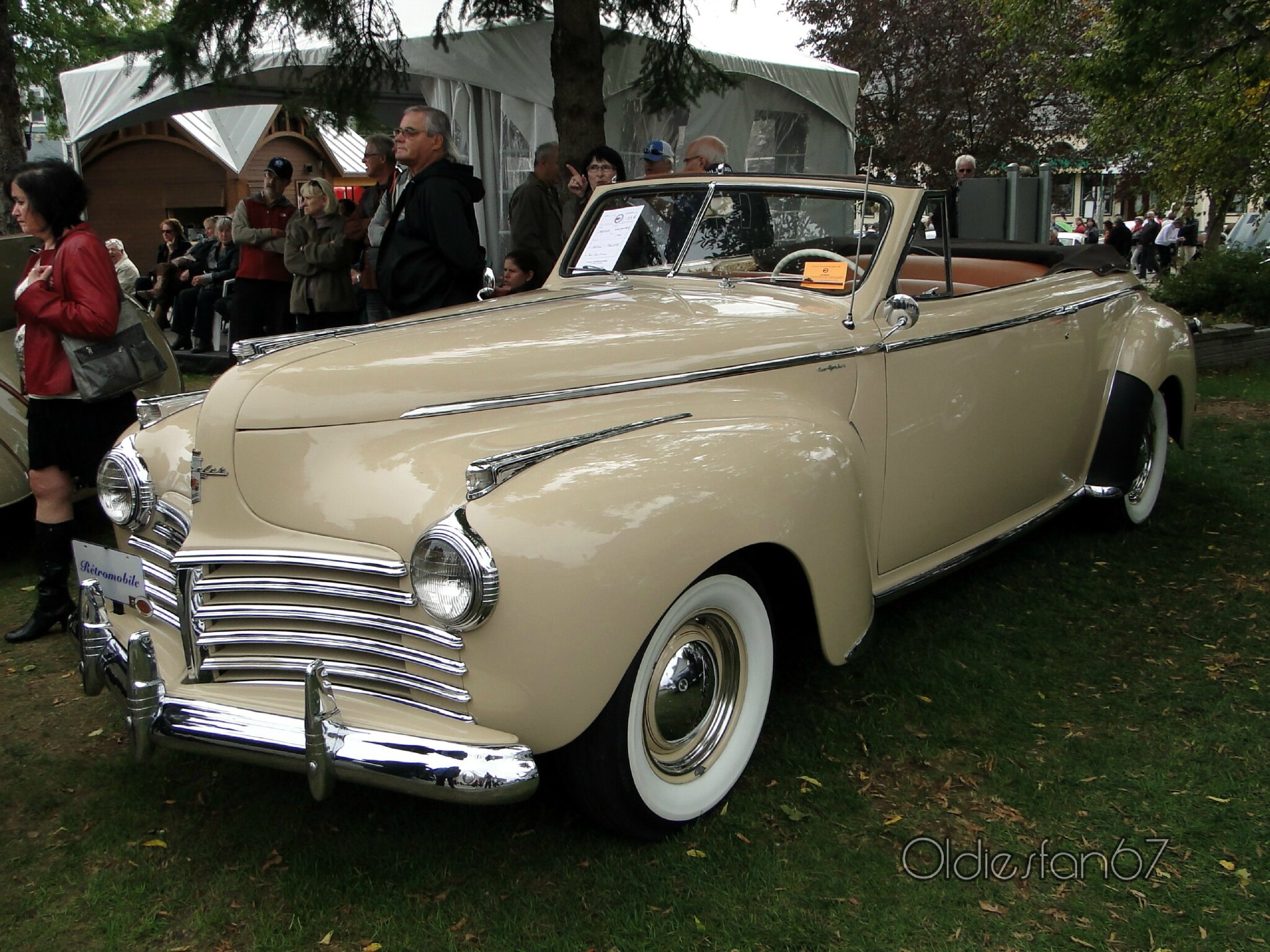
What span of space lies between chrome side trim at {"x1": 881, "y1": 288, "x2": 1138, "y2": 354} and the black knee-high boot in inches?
114

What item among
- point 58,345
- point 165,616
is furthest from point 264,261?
point 165,616

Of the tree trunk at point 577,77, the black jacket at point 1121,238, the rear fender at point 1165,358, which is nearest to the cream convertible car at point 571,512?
the rear fender at point 1165,358

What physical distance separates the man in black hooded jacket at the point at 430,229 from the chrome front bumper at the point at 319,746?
2.48 metres

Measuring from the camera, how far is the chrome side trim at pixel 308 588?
2287 millimetres

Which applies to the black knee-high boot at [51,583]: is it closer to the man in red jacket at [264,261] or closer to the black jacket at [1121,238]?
the man in red jacket at [264,261]

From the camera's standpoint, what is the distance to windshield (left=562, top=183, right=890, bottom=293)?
3562 mm

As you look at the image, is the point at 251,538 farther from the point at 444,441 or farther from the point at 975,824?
the point at 975,824

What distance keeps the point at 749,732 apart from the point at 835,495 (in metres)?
0.65

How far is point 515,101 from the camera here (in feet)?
30.2

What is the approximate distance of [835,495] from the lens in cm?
281

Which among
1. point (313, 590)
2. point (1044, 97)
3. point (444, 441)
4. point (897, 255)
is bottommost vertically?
point (313, 590)

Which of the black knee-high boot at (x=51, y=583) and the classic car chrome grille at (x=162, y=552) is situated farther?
the black knee-high boot at (x=51, y=583)

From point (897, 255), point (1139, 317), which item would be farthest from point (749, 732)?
point (1139, 317)

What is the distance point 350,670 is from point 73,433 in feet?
6.94
